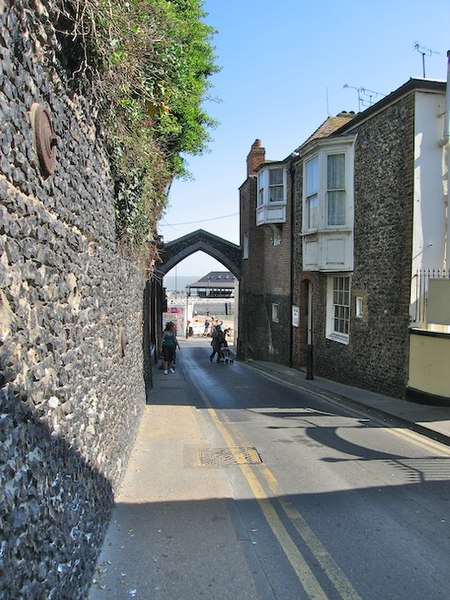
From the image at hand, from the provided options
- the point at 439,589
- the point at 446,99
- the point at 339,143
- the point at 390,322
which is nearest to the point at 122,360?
the point at 439,589

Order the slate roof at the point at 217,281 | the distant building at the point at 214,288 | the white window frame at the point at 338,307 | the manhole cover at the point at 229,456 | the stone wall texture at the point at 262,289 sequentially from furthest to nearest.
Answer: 1. the slate roof at the point at 217,281
2. the distant building at the point at 214,288
3. the stone wall texture at the point at 262,289
4. the white window frame at the point at 338,307
5. the manhole cover at the point at 229,456

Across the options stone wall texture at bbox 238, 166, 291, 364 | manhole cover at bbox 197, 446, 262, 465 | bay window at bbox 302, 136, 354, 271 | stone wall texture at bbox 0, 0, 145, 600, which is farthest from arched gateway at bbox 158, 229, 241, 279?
stone wall texture at bbox 0, 0, 145, 600

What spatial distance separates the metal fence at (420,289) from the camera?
1203 cm

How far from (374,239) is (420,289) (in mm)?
2422

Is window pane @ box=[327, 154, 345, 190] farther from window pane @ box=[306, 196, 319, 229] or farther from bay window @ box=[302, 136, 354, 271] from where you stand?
window pane @ box=[306, 196, 319, 229]

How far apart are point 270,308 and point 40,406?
78.2ft

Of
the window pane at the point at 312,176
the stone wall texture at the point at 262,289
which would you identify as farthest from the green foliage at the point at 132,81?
the stone wall texture at the point at 262,289

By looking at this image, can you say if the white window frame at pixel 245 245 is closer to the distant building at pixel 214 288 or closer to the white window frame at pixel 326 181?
the white window frame at pixel 326 181

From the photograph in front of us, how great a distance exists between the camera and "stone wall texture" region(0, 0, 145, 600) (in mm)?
2418

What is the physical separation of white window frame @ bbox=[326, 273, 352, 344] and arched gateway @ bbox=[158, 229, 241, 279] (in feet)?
51.0

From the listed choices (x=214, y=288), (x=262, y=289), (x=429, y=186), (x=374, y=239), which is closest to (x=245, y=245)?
(x=262, y=289)

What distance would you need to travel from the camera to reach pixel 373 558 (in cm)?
461

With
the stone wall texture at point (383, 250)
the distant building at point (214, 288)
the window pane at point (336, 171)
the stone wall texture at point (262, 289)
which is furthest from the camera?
the distant building at point (214, 288)

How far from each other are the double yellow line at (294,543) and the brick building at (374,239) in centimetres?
623
